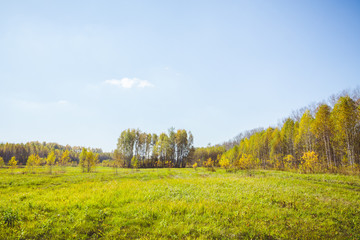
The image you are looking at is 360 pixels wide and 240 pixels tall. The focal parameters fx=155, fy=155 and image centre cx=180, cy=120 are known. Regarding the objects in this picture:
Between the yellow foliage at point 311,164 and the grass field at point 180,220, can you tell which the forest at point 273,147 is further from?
the grass field at point 180,220

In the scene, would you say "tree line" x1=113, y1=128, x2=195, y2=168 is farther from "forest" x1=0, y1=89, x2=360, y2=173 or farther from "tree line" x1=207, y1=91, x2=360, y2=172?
"tree line" x1=207, y1=91, x2=360, y2=172

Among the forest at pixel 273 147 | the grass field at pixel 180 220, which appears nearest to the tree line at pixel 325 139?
the forest at pixel 273 147

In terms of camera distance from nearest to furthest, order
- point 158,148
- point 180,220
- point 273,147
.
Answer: point 180,220 → point 273,147 → point 158,148

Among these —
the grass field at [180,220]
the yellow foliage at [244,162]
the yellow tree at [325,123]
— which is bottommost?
the yellow foliage at [244,162]

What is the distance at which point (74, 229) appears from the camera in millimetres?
7336

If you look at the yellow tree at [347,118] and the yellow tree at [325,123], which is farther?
the yellow tree at [325,123]

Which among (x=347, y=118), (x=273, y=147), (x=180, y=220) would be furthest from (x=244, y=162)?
(x=180, y=220)

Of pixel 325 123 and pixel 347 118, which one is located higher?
pixel 347 118

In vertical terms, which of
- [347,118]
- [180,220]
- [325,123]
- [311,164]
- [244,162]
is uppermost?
[347,118]

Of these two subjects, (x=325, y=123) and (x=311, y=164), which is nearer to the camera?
(x=311, y=164)

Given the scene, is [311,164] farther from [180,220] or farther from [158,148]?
[158,148]

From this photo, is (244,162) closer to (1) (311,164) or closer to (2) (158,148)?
(1) (311,164)

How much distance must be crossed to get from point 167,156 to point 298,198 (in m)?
68.6

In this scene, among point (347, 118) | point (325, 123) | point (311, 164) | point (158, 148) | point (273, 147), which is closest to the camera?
point (311, 164)
